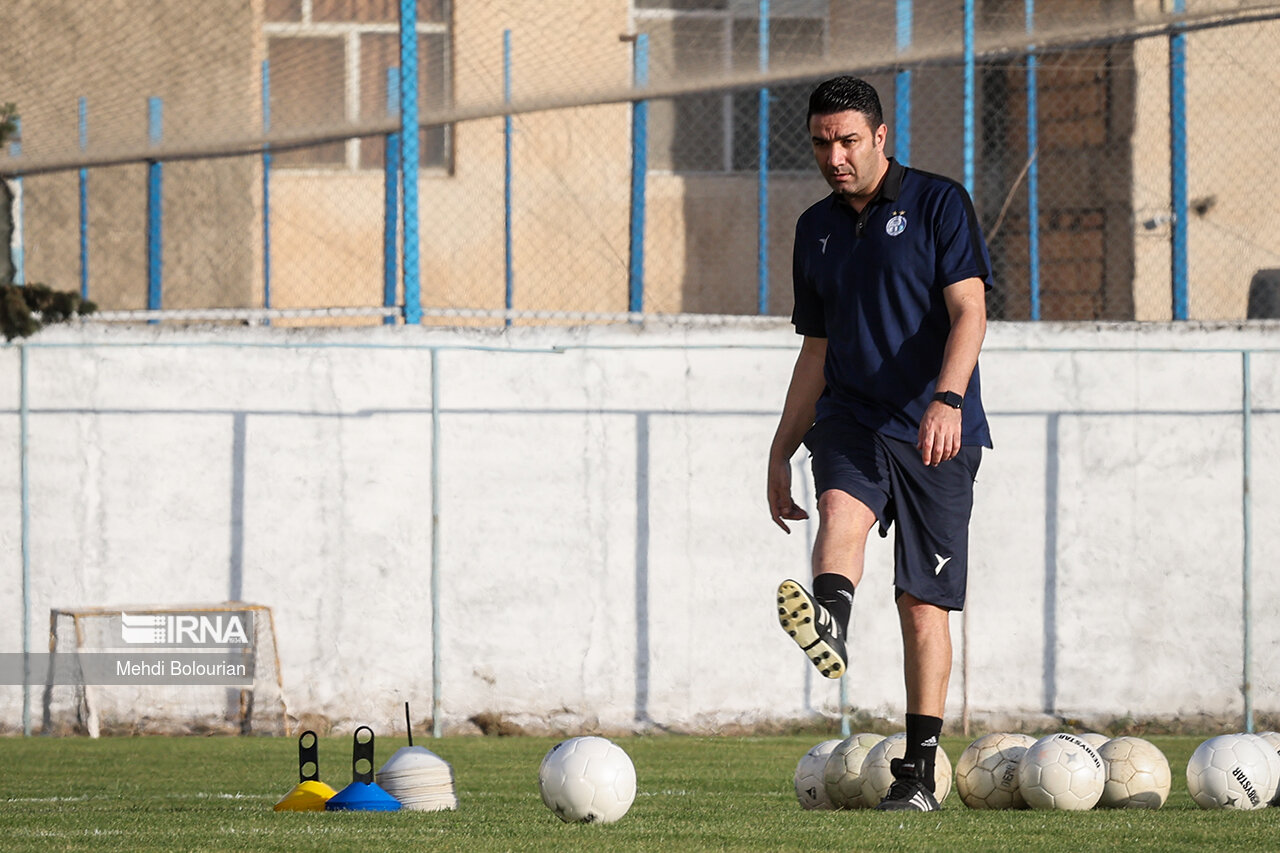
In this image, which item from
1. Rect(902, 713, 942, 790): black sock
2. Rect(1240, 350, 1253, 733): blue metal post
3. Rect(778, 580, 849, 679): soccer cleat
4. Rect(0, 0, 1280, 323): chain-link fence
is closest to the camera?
Rect(778, 580, 849, 679): soccer cleat

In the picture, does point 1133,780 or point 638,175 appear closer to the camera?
point 1133,780

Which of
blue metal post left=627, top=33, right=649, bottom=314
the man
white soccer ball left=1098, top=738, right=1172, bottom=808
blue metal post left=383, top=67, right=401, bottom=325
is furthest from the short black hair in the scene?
blue metal post left=383, top=67, right=401, bottom=325

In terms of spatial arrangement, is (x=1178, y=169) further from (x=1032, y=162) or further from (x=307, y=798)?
(x=307, y=798)

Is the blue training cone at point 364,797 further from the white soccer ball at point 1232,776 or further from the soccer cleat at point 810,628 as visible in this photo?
the white soccer ball at point 1232,776

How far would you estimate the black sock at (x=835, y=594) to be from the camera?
5082mm

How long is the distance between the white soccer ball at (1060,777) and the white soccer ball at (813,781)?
25.8 inches

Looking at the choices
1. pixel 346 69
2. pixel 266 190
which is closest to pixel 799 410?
pixel 346 69

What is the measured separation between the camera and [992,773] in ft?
18.8

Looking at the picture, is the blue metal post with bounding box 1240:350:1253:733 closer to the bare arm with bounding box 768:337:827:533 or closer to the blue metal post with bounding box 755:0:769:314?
the blue metal post with bounding box 755:0:769:314

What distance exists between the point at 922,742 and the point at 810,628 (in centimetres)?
86

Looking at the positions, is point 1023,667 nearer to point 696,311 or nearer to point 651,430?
point 651,430

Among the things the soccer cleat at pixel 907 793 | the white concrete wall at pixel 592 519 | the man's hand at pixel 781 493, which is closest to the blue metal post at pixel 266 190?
the white concrete wall at pixel 592 519

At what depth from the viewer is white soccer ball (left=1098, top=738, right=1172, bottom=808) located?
576cm

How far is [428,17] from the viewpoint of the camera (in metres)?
15.4
